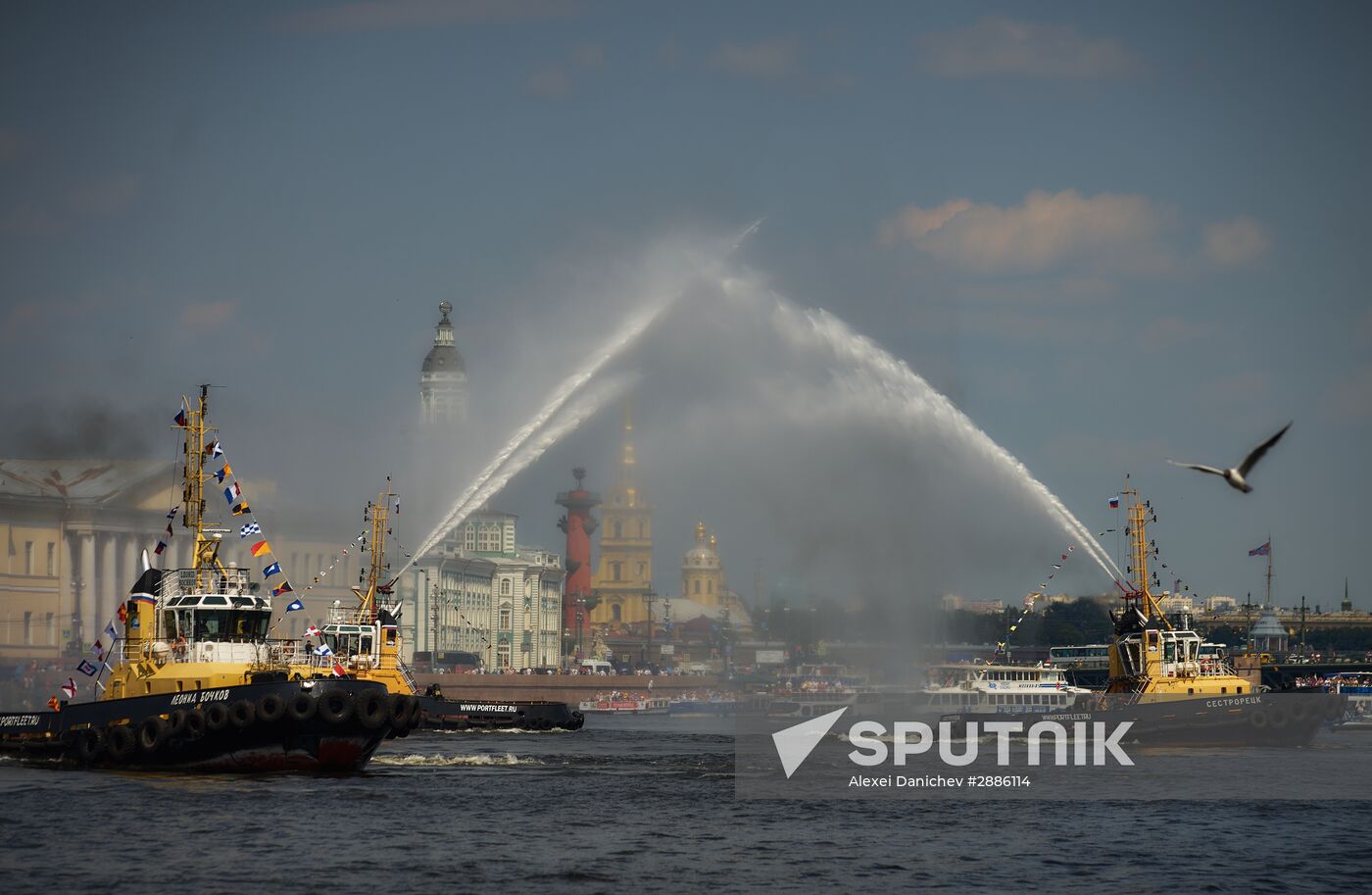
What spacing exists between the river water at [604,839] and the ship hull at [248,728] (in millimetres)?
751

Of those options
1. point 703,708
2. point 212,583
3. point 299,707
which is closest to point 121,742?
point 212,583

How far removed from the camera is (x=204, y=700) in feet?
175

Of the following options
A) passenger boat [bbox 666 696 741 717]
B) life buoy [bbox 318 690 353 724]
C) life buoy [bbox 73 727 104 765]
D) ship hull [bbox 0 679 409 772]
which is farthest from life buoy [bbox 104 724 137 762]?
passenger boat [bbox 666 696 741 717]

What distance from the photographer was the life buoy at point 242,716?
52.8 meters

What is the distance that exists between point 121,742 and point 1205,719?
46.1 meters

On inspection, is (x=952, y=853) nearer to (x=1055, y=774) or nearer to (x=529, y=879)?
(x=529, y=879)

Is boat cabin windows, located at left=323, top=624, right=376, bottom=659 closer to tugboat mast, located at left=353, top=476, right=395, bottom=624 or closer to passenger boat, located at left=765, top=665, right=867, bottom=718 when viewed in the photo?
tugboat mast, located at left=353, top=476, right=395, bottom=624

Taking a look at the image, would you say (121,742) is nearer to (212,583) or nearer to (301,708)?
(212,583)

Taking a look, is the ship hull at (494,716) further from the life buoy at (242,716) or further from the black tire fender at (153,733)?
the life buoy at (242,716)

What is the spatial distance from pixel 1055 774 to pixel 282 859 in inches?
1313

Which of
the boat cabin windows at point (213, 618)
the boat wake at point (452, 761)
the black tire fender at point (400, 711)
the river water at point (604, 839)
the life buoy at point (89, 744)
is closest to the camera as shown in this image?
the river water at point (604, 839)

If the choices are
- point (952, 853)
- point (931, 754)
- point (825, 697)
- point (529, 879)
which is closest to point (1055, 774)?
point (931, 754)

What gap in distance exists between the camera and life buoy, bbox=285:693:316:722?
53.0 m

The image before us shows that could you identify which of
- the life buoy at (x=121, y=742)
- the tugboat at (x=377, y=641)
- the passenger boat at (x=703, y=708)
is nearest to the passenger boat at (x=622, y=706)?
the passenger boat at (x=703, y=708)
